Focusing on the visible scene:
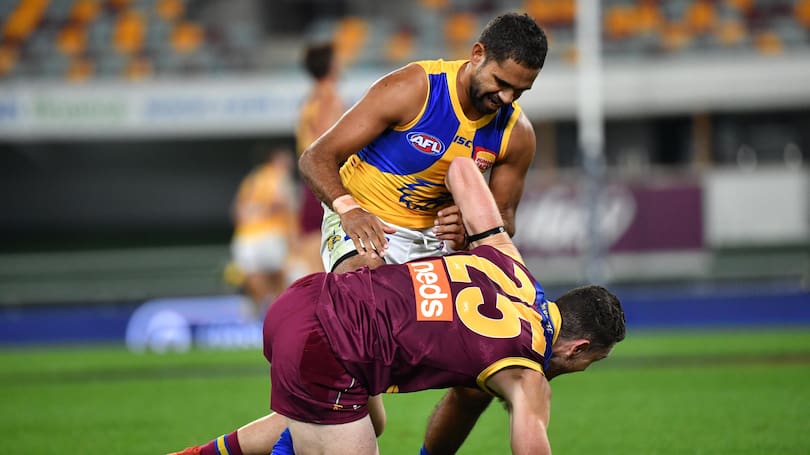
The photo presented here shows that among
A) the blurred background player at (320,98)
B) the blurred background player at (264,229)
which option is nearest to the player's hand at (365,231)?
the blurred background player at (320,98)

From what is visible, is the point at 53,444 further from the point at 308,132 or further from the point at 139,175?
the point at 139,175

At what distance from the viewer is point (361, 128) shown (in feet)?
16.3

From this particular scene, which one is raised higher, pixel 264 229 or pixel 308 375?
pixel 264 229

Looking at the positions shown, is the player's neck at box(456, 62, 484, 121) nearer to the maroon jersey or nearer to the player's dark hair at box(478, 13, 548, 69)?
the player's dark hair at box(478, 13, 548, 69)

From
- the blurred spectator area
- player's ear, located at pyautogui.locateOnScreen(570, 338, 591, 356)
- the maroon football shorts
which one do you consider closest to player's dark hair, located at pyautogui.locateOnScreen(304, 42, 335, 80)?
the maroon football shorts

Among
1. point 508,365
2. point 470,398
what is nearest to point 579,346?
point 508,365

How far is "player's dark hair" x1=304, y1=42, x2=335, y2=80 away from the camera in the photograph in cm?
834

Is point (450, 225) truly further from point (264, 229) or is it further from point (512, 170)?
point (264, 229)

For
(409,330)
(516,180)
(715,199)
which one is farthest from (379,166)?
(715,199)

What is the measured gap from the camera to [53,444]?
6.75 meters

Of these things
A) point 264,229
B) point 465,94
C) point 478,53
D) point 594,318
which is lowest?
point 594,318

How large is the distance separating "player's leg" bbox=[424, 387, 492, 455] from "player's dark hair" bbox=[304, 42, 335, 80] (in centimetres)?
372

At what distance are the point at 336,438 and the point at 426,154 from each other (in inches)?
55.8

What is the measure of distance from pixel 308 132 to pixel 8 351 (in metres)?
7.23
